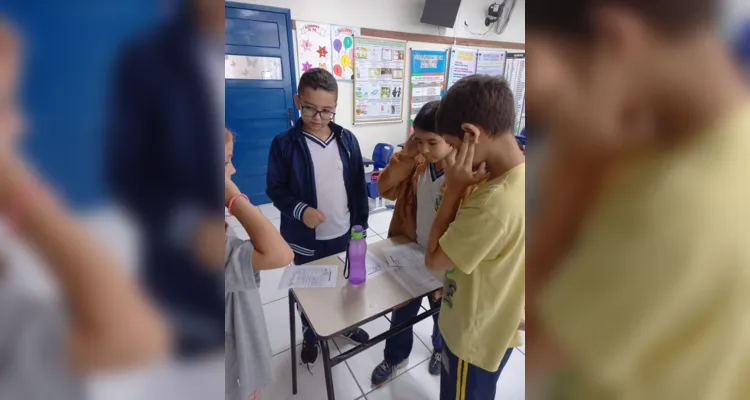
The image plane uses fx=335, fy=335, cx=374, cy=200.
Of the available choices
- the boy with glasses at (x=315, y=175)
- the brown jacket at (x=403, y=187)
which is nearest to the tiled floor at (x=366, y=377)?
the boy with glasses at (x=315, y=175)

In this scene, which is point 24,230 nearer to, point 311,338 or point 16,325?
point 16,325

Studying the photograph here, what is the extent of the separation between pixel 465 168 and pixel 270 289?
179cm

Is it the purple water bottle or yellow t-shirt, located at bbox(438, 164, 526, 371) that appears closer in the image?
yellow t-shirt, located at bbox(438, 164, 526, 371)

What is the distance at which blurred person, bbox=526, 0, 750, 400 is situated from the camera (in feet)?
0.59

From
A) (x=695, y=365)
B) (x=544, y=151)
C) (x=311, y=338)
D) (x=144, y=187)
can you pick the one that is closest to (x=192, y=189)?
(x=144, y=187)

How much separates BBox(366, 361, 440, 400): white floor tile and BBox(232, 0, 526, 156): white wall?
308 cm

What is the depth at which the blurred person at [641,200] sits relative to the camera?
179 mm

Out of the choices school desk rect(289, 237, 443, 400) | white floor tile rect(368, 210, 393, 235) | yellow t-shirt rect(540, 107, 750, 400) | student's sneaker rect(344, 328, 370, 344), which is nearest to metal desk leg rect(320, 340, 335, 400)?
school desk rect(289, 237, 443, 400)

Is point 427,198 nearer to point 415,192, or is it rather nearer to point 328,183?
point 415,192

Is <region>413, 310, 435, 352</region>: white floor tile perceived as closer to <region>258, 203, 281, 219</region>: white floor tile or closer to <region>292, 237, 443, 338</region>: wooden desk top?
<region>292, 237, 443, 338</region>: wooden desk top

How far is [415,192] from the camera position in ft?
4.81

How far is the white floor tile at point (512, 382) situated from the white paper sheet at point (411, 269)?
77 cm

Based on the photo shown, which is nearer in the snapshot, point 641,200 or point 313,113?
point 641,200

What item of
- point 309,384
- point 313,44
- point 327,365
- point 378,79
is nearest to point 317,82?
point 327,365
